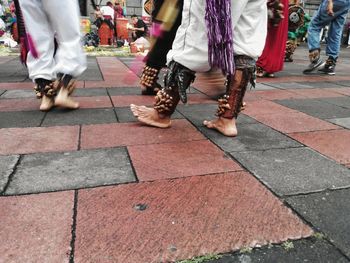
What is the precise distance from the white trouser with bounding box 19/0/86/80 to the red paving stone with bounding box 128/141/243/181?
1107 mm

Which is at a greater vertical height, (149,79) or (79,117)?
(149,79)

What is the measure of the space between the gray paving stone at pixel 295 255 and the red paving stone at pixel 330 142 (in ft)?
2.93

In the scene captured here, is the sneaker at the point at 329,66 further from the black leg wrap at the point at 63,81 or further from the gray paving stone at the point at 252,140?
the black leg wrap at the point at 63,81

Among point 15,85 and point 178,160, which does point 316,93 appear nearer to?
point 178,160

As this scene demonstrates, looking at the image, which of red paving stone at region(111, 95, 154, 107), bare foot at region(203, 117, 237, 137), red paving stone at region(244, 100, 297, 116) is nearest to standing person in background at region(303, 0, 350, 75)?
red paving stone at region(244, 100, 297, 116)

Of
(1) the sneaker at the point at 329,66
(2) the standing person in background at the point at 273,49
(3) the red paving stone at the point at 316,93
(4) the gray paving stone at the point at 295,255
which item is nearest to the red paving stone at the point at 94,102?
(3) the red paving stone at the point at 316,93

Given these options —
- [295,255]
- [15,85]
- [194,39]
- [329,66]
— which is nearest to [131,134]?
[194,39]

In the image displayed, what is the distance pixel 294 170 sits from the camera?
1.83 meters

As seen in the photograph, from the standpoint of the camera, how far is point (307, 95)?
12.9ft

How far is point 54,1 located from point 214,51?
1335mm

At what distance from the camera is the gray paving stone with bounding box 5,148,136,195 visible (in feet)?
5.34

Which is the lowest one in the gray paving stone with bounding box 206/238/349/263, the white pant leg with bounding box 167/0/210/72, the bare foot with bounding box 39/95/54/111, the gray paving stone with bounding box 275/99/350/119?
the gray paving stone with bounding box 275/99/350/119

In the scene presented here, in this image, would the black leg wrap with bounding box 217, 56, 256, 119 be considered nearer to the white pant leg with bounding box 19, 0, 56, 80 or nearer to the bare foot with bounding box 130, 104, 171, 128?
the bare foot with bounding box 130, 104, 171, 128

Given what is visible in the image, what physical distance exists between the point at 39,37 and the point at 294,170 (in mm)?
2085
